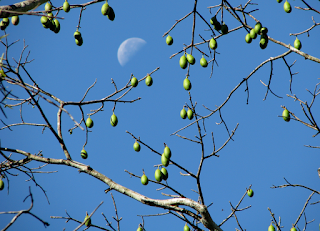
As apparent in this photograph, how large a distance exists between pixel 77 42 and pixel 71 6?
689 millimetres

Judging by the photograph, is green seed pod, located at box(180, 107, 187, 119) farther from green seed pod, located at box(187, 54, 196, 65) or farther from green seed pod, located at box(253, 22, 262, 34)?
green seed pod, located at box(253, 22, 262, 34)

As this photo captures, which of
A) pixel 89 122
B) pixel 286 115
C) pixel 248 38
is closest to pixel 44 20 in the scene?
pixel 89 122

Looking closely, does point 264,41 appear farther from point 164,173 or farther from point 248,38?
point 164,173

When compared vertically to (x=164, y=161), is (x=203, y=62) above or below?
above

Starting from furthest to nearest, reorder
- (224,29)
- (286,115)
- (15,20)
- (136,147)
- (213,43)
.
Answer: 1. (286,115)
2. (136,147)
3. (213,43)
4. (224,29)
5. (15,20)

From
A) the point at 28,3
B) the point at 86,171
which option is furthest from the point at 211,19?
the point at 86,171

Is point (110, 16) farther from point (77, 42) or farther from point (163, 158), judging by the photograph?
point (163, 158)

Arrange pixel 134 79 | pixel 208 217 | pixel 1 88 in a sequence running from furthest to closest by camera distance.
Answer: pixel 134 79
pixel 208 217
pixel 1 88

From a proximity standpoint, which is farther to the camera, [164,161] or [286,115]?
[286,115]

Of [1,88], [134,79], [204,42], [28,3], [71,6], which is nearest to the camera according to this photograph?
[1,88]

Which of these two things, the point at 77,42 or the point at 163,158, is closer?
the point at 163,158

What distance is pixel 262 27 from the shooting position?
390 centimetres

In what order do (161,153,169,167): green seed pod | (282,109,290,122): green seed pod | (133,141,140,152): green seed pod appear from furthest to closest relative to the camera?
(282,109,290,122): green seed pod, (133,141,140,152): green seed pod, (161,153,169,167): green seed pod

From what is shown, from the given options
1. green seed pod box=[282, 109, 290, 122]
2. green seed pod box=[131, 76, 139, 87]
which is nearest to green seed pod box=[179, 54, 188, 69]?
green seed pod box=[131, 76, 139, 87]
